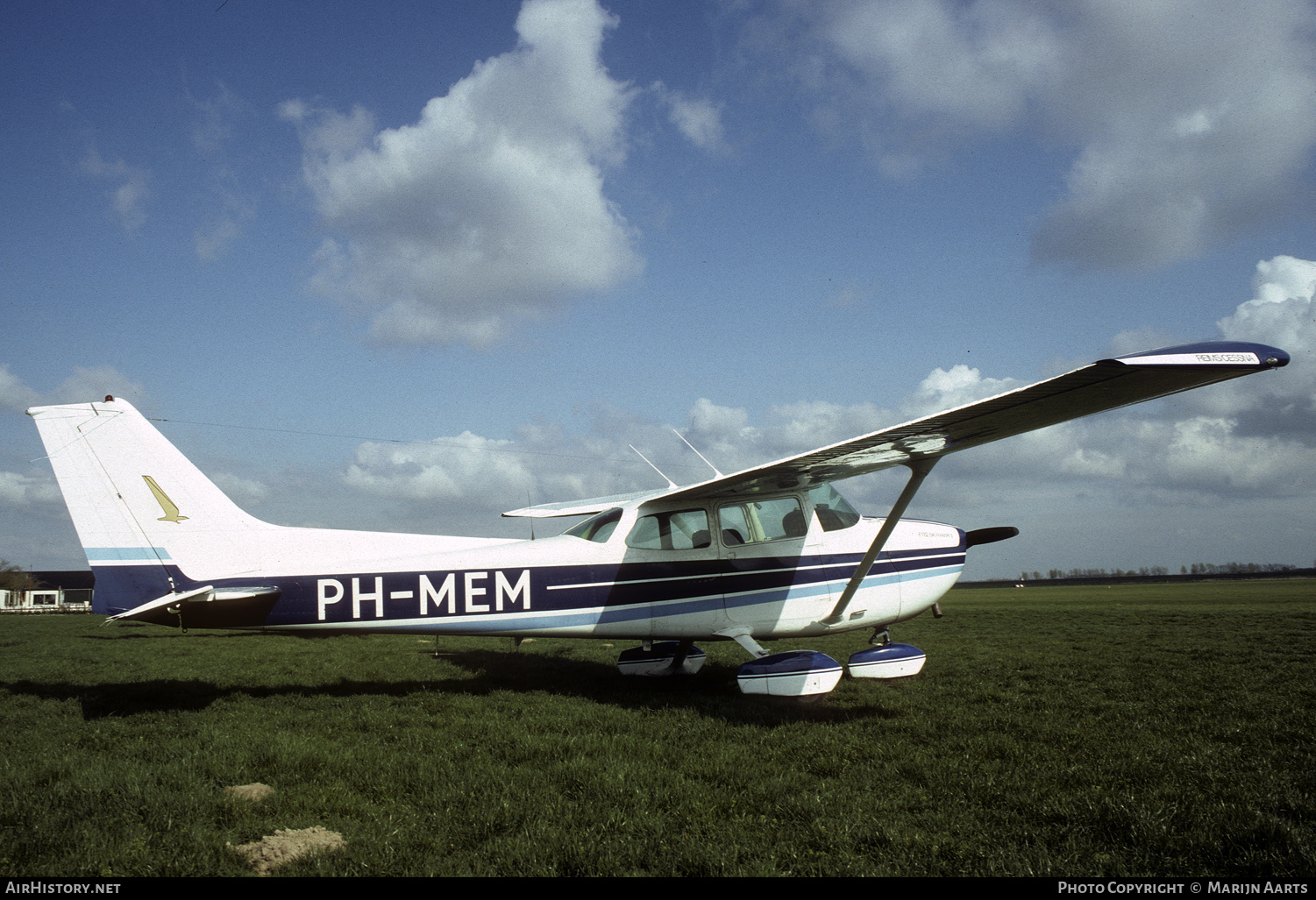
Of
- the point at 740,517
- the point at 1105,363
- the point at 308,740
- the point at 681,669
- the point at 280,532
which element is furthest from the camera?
the point at 681,669

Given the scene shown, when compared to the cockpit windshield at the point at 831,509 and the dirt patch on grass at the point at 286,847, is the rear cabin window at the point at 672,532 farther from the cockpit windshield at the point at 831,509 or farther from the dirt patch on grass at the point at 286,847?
the dirt patch on grass at the point at 286,847

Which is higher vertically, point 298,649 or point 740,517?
point 740,517

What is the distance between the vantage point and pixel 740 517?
7984 mm

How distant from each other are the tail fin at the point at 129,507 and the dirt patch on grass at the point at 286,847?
4.49m

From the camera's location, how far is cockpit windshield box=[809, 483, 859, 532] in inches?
322

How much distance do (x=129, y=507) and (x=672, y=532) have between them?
561 centimetres

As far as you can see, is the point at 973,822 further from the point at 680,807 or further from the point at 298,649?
the point at 298,649

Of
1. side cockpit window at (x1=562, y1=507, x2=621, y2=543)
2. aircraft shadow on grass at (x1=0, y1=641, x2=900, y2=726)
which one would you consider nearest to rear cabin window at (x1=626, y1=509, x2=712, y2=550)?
side cockpit window at (x1=562, y1=507, x2=621, y2=543)

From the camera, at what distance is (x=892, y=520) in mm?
7246

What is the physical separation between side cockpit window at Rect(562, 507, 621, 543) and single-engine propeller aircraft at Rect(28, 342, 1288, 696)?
0.03 m

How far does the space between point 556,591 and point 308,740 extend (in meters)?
2.88

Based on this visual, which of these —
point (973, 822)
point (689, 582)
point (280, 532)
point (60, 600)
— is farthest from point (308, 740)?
point (60, 600)

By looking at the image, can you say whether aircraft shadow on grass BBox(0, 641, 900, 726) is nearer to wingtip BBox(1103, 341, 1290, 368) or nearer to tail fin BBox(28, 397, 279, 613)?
tail fin BBox(28, 397, 279, 613)

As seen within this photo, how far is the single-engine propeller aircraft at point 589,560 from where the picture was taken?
267 inches
